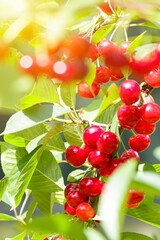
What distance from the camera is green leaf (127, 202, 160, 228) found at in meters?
0.44

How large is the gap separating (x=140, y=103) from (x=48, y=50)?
274 millimetres

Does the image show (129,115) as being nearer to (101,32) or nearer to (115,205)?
(101,32)

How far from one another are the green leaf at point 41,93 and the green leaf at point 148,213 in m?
0.19

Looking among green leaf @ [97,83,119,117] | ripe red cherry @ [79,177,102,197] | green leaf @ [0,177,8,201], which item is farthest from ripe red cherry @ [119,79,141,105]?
green leaf @ [0,177,8,201]

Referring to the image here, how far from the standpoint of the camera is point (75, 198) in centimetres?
44

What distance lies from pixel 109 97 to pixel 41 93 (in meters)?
0.08

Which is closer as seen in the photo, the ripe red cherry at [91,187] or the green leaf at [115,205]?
the green leaf at [115,205]

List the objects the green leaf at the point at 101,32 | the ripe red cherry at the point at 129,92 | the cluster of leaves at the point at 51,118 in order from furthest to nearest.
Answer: the green leaf at the point at 101,32 → the ripe red cherry at the point at 129,92 → the cluster of leaves at the point at 51,118

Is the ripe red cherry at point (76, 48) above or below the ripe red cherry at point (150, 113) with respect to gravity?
above

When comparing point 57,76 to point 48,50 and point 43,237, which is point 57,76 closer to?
point 48,50

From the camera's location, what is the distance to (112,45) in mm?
431

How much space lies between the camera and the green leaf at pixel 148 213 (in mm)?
437

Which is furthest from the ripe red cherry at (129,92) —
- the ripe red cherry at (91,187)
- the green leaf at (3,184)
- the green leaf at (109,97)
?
the green leaf at (3,184)

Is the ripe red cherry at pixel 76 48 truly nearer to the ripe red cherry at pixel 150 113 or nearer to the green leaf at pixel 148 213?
the ripe red cherry at pixel 150 113
